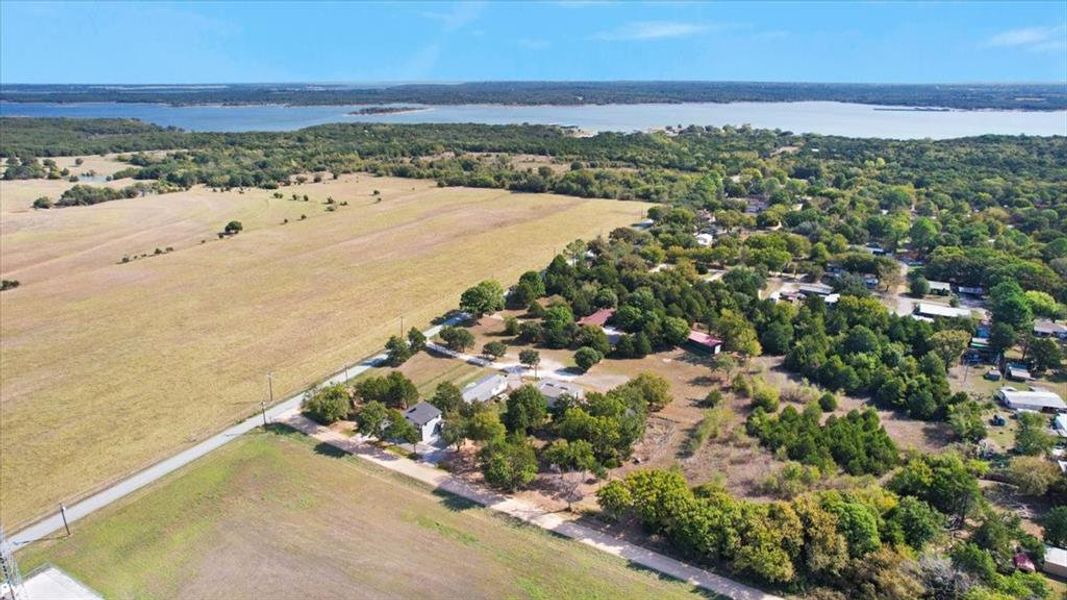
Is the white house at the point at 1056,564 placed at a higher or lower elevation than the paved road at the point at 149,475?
higher

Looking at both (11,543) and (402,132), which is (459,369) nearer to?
(11,543)

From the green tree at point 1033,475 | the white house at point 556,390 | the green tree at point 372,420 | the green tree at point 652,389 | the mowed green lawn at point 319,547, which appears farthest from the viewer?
the green tree at point 652,389

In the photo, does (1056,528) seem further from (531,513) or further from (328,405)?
(328,405)

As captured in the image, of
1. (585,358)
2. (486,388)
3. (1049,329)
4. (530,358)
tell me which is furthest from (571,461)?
(1049,329)

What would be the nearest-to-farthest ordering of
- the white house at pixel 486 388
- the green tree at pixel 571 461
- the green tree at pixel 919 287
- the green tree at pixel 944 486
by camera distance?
the green tree at pixel 944 486, the green tree at pixel 571 461, the white house at pixel 486 388, the green tree at pixel 919 287

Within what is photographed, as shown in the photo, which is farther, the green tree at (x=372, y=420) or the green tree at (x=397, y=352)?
the green tree at (x=397, y=352)

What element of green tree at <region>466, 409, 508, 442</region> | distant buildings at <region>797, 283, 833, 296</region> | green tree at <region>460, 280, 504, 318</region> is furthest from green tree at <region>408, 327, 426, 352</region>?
distant buildings at <region>797, 283, 833, 296</region>

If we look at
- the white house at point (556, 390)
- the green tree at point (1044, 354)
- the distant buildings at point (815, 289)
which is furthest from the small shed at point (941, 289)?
the white house at point (556, 390)

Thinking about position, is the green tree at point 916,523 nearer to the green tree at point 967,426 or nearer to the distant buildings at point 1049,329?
the green tree at point 967,426
